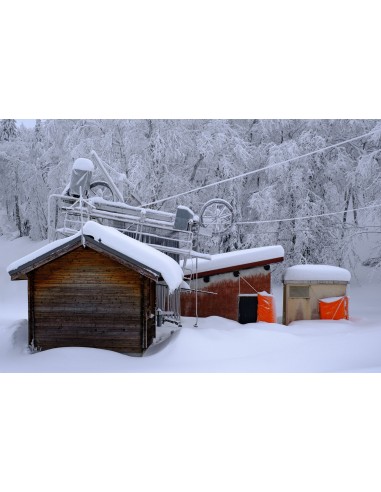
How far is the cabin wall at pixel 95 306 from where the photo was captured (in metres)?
12.2

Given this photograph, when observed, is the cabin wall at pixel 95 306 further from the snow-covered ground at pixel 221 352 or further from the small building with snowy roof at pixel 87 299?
the snow-covered ground at pixel 221 352

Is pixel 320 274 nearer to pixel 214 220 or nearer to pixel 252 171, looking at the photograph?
pixel 214 220

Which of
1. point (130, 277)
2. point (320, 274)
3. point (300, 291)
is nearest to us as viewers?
point (130, 277)

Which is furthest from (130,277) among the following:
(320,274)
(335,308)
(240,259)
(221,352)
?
(335,308)

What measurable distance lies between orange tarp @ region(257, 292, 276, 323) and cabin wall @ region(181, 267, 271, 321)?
0.42 meters

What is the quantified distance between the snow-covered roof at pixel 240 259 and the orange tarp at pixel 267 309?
41.2 inches

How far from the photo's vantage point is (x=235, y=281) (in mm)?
16469

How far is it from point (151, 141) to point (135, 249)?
7753mm

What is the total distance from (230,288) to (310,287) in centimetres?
230

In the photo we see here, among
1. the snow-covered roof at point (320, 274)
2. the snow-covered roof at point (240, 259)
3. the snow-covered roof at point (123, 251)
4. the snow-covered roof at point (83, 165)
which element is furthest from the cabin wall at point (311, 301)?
the snow-covered roof at point (83, 165)

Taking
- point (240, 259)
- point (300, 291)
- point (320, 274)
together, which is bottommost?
point (300, 291)

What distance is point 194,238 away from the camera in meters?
15.1

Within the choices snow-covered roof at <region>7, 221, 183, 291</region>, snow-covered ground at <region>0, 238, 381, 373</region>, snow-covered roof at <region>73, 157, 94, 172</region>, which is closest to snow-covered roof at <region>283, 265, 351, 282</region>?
snow-covered ground at <region>0, 238, 381, 373</region>

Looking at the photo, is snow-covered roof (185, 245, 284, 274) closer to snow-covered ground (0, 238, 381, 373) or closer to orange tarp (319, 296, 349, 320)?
orange tarp (319, 296, 349, 320)
